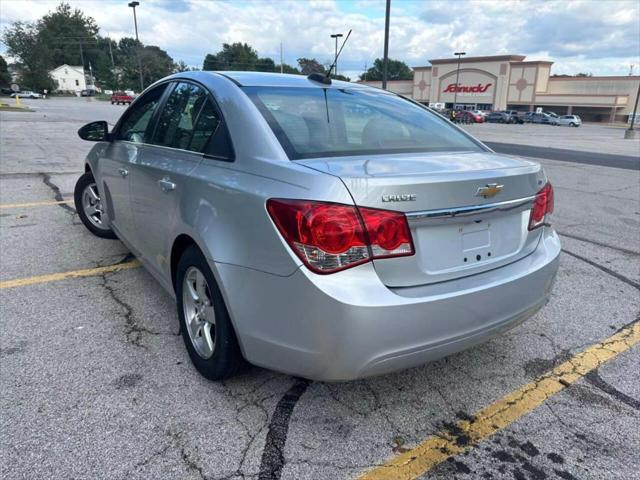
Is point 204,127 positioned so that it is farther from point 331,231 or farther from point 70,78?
point 70,78

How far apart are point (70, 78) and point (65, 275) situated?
124 meters

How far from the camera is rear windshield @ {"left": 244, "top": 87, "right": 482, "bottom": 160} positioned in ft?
8.03

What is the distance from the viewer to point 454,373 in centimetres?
285

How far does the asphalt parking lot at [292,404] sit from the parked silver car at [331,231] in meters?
0.34

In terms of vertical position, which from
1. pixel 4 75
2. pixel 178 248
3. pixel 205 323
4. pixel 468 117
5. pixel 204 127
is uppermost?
pixel 4 75

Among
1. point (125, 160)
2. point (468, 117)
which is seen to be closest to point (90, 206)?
point (125, 160)

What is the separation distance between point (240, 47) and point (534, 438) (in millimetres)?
120997

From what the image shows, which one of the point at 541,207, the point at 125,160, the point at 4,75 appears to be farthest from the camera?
the point at 4,75

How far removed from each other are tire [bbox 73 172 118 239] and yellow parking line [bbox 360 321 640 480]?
13.0 feet

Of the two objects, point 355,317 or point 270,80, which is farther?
point 270,80

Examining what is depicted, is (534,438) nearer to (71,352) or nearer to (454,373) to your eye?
(454,373)

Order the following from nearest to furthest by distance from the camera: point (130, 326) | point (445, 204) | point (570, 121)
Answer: point (445, 204) → point (130, 326) → point (570, 121)

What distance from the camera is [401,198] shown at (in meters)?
1.99

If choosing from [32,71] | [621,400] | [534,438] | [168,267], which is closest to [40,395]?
[168,267]
